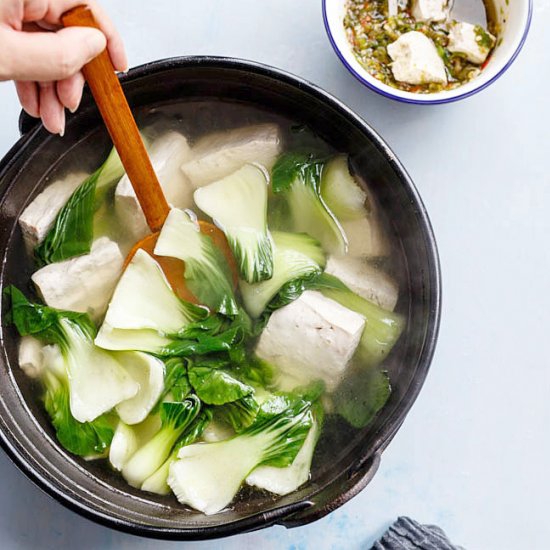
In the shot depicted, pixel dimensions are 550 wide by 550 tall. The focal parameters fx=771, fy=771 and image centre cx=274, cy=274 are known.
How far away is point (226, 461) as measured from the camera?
1.49 meters

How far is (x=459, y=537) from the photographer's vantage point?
5.52 ft

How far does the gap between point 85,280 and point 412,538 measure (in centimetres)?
86

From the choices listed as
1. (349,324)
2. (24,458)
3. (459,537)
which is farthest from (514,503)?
(24,458)

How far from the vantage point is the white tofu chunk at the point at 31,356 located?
1536 mm

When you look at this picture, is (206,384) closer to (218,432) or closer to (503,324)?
(218,432)

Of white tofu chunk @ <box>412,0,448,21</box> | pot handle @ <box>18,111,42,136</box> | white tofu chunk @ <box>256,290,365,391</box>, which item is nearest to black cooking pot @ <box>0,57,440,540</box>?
pot handle @ <box>18,111,42,136</box>

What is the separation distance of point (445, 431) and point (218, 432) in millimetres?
505

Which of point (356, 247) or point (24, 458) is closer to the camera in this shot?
point (24, 458)

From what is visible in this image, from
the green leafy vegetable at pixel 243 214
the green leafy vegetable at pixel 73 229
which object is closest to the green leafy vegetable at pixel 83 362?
the green leafy vegetable at pixel 73 229

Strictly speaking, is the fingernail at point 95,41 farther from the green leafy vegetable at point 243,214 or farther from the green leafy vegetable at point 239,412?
the green leafy vegetable at point 239,412

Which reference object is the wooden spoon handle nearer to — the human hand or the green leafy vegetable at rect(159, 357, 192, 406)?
the human hand

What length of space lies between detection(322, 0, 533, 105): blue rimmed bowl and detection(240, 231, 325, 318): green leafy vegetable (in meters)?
0.34

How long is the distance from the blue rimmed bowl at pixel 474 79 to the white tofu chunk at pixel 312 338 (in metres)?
0.44

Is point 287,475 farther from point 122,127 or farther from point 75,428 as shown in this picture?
point 122,127
